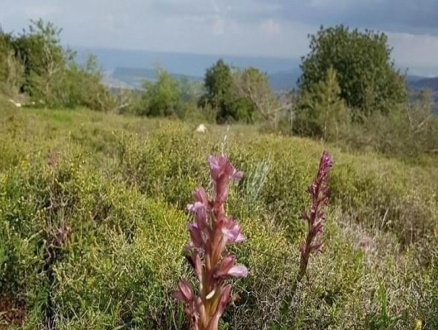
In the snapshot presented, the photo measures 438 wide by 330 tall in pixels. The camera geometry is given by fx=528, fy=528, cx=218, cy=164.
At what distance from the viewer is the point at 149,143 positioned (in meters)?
7.12

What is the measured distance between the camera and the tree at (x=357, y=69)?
1206 inches

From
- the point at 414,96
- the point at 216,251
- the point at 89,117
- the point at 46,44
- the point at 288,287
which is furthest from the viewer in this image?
the point at 46,44

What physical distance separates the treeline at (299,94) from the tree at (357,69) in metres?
0.06

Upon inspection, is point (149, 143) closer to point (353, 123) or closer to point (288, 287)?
point (288, 287)

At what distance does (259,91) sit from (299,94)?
2.92 meters

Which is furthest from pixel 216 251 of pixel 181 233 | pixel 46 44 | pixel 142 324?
pixel 46 44

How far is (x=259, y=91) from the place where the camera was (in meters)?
32.1

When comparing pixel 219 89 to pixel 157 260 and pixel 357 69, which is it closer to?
pixel 357 69

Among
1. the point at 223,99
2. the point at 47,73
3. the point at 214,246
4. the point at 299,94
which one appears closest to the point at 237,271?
the point at 214,246

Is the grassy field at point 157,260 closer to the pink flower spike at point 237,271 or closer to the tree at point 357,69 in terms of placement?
the pink flower spike at point 237,271

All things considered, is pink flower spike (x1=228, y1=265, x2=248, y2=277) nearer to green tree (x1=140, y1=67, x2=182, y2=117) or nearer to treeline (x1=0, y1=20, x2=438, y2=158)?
treeline (x1=0, y1=20, x2=438, y2=158)

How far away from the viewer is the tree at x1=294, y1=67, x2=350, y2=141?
936 inches

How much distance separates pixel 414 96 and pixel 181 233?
80.0 feet

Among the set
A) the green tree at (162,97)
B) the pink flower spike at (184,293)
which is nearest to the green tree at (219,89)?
the green tree at (162,97)
